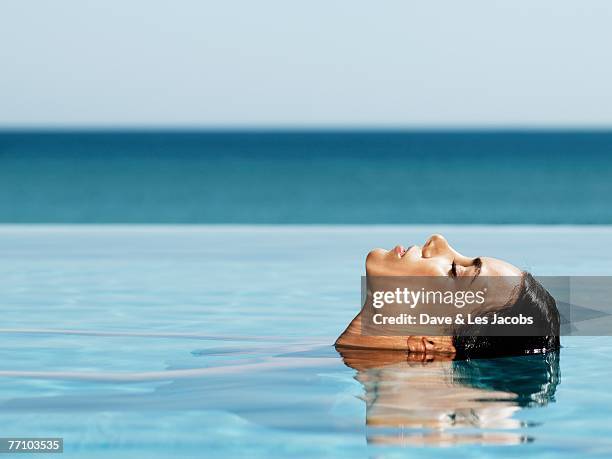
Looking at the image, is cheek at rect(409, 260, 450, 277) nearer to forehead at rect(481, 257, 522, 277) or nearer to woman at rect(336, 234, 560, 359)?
woman at rect(336, 234, 560, 359)

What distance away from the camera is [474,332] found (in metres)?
6.03

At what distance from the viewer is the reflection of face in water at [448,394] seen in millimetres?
4754

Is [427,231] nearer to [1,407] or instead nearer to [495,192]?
[1,407]

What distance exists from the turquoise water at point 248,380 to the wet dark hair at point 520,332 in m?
0.08

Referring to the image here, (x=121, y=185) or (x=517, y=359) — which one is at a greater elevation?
(x=121, y=185)

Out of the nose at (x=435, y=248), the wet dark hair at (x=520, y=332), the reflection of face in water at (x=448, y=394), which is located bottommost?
the reflection of face in water at (x=448, y=394)

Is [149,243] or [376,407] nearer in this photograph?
[376,407]

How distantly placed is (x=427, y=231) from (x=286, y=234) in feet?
5.45

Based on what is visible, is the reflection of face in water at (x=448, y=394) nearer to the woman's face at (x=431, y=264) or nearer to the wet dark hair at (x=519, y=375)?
the wet dark hair at (x=519, y=375)

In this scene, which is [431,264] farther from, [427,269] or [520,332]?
[520,332]

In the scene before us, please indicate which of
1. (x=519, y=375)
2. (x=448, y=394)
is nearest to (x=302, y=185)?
(x=519, y=375)

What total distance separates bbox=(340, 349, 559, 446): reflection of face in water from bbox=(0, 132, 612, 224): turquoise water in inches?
1194

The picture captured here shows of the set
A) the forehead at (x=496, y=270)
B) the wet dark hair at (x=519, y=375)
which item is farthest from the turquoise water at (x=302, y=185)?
the forehead at (x=496, y=270)

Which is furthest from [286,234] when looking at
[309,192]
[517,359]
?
[309,192]
